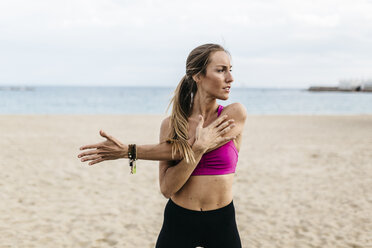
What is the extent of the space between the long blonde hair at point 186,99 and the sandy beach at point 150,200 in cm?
323

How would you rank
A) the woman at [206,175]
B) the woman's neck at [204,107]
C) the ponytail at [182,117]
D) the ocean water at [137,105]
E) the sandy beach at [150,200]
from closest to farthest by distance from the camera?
1. the ponytail at [182,117]
2. the woman at [206,175]
3. the woman's neck at [204,107]
4. the sandy beach at [150,200]
5. the ocean water at [137,105]

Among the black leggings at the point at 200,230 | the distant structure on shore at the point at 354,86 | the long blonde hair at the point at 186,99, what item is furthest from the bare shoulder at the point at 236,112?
the distant structure on shore at the point at 354,86

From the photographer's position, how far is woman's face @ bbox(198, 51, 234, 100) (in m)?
1.89

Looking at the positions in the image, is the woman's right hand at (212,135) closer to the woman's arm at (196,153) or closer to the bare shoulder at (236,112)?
the woman's arm at (196,153)

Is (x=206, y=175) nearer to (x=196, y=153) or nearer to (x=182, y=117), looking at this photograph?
(x=196, y=153)

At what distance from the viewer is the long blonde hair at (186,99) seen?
1.78 meters

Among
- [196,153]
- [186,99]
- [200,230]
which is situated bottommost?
[200,230]

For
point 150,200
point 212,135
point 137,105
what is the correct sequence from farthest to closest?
point 137,105, point 150,200, point 212,135

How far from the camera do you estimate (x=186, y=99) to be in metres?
2.13

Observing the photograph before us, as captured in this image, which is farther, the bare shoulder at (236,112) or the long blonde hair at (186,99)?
the bare shoulder at (236,112)

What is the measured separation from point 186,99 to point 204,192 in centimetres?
61

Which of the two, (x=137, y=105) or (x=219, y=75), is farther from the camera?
(x=137, y=105)

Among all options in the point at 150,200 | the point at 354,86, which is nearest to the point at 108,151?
the point at 150,200

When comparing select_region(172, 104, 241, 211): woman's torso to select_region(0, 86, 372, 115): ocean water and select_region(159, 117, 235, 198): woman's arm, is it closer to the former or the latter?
select_region(159, 117, 235, 198): woman's arm
